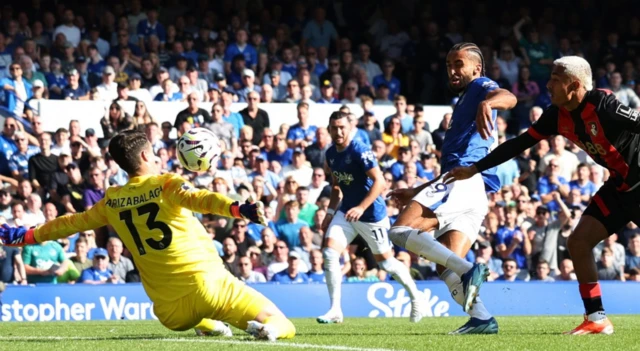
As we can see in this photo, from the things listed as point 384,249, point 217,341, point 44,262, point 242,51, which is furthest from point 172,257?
point 242,51

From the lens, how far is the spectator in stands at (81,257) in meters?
15.3

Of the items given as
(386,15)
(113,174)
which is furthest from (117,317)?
(386,15)

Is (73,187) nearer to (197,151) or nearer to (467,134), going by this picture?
(197,151)

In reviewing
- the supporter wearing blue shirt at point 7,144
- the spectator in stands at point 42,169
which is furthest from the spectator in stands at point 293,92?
the supporter wearing blue shirt at point 7,144

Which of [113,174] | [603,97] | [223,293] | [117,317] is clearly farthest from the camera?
[113,174]

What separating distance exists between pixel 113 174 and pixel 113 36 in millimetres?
4255

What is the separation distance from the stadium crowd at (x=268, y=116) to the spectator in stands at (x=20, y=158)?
0.02 meters

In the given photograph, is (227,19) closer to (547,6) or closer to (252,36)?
(252,36)

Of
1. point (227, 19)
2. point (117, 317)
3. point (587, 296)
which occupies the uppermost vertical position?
point (227, 19)

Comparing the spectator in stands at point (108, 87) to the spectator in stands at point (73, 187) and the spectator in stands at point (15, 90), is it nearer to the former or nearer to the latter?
the spectator in stands at point (15, 90)

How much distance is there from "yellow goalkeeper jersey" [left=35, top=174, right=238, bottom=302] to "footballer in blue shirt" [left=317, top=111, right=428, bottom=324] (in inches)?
164

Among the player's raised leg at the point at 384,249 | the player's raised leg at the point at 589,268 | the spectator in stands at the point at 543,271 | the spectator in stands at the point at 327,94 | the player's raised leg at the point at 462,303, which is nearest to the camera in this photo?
the player's raised leg at the point at 462,303

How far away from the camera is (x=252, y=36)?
68.9 feet

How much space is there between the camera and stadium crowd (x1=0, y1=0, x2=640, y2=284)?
16.3m
